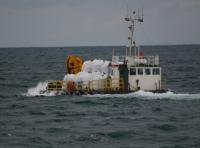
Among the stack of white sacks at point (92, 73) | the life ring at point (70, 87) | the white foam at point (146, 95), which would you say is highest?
the stack of white sacks at point (92, 73)

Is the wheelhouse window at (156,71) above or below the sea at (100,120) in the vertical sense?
above

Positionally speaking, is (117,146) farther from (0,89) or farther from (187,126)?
(0,89)

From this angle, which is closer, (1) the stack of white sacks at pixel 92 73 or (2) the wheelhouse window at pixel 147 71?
(2) the wheelhouse window at pixel 147 71

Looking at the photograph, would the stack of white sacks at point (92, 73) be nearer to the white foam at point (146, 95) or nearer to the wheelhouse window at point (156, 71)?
the white foam at point (146, 95)

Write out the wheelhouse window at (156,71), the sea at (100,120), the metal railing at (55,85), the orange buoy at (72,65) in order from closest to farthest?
the sea at (100,120)
the wheelhouse window at (156,71)
the metal railing at (55,85)
the orange buoy at (72,65)

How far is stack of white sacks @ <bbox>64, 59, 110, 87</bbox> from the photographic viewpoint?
191ft

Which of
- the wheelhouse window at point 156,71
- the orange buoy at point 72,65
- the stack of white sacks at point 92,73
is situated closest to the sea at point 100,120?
the stack of white sacks at point 92,73

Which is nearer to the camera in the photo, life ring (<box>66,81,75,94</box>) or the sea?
the sea

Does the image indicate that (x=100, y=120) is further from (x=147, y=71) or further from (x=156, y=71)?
(x=156, y=71)

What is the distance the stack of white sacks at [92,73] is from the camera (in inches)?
2293

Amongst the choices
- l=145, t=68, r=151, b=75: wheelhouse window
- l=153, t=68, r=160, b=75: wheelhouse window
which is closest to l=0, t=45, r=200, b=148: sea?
l=145, t=68, r=151, b=75: wheelhouse window

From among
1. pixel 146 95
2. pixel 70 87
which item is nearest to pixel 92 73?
pixel 70 87

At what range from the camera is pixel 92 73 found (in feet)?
194

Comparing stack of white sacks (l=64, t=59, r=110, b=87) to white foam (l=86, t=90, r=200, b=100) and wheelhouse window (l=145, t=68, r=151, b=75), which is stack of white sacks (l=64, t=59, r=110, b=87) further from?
wheelhouse window (l=145, t=68, r=151, b=75)
